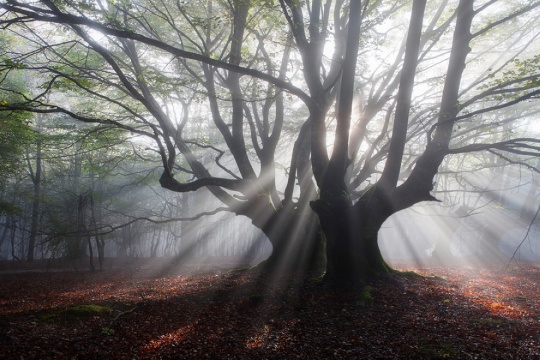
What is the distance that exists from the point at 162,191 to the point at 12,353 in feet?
93.1

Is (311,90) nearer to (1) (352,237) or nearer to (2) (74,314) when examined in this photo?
(1) (352,237)

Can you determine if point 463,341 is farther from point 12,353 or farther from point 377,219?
point 12,353

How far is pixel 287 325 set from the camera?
6402 millimetres

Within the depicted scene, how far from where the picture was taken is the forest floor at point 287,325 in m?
5.11

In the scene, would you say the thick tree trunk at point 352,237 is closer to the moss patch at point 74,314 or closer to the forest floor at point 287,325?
the forest floor at point 287,325

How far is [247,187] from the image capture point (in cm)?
1094

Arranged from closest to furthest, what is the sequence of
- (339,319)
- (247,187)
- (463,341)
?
(463,341) < (339,319) < (247,187)

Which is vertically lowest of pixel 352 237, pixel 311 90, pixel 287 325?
pixel 287 325

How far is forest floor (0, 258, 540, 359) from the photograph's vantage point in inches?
201

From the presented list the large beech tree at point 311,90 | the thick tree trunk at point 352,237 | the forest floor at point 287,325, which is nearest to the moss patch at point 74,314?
the forest floor at point 287,325

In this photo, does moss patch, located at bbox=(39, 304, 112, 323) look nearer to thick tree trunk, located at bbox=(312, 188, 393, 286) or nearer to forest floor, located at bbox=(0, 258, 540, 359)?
forest floor, located at bbox=(0, 258, 540, 359)

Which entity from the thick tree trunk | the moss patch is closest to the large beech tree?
the thick tree trunk

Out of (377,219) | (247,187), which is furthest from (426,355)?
(247,187)

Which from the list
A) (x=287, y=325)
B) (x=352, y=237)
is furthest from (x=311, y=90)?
(x=287, y=325)
